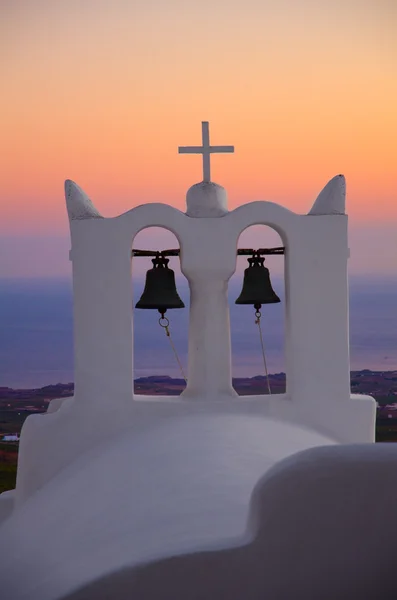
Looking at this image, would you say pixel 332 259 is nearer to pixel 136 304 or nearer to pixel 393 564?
pixel 136 304

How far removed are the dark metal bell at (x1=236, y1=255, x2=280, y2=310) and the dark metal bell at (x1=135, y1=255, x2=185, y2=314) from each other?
0.59 meters

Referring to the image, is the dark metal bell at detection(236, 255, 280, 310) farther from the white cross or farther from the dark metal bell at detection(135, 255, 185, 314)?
the white cross

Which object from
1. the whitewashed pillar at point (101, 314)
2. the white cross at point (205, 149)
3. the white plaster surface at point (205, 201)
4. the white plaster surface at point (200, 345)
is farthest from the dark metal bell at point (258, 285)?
the whitewashed pillar at point (101, 314)

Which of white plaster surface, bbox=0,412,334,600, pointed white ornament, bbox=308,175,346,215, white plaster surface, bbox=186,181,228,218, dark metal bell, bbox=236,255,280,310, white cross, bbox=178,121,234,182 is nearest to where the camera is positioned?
white plaster surface, bbox=0,412,334,600

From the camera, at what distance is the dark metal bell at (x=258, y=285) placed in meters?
8.89

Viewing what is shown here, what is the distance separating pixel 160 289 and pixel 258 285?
0.85m

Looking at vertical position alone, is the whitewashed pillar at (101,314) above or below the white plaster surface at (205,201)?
below

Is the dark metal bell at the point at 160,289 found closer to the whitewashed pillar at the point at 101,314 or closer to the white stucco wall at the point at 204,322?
the white stucco wall at the point at 204,322

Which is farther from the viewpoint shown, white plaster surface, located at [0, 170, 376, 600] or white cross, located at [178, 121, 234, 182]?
white cross, located at [178, 121, 234, 182]

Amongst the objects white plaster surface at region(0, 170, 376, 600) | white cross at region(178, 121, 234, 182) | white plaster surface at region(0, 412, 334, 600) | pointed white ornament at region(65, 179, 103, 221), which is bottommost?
white plaster surface at region(0, 412, 334, 600)

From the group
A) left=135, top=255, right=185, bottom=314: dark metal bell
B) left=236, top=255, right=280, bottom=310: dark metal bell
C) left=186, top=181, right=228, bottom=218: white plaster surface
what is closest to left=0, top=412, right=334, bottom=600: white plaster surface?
left=135, top=255, right=185, bottom=314: dark metal bell

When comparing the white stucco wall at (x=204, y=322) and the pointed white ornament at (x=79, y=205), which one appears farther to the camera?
the pointed white ornament at (x=79, y=205)

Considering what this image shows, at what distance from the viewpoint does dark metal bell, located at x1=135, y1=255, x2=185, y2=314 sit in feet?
28.6

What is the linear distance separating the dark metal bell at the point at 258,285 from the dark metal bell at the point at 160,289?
1.94ft
